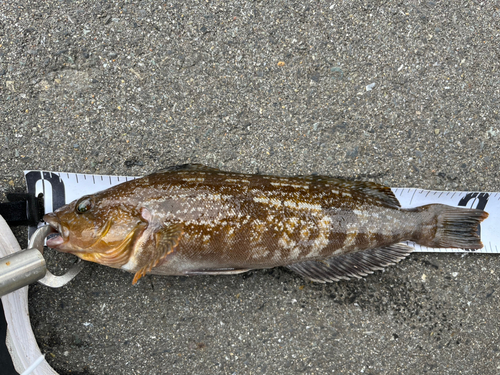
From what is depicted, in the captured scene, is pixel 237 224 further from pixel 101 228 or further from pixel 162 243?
pixel 101 228

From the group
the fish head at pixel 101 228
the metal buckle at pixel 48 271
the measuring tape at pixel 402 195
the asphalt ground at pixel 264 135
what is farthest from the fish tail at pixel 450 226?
the metal buckle at pixel 48 271

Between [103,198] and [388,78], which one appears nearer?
[103,198]

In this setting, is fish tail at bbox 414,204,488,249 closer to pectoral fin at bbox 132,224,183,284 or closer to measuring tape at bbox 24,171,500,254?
measuring tape at bbox 24,171,500,254

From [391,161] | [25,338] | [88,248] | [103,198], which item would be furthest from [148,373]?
[391,161]

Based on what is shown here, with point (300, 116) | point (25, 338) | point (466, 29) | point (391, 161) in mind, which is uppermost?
point (466, 29)

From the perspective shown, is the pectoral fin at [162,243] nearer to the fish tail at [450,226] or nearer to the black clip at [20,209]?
the black clip at [20,209]

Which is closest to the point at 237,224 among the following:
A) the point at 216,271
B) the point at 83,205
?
the point at 216,271

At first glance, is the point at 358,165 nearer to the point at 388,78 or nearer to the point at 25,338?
the point at 388,78
